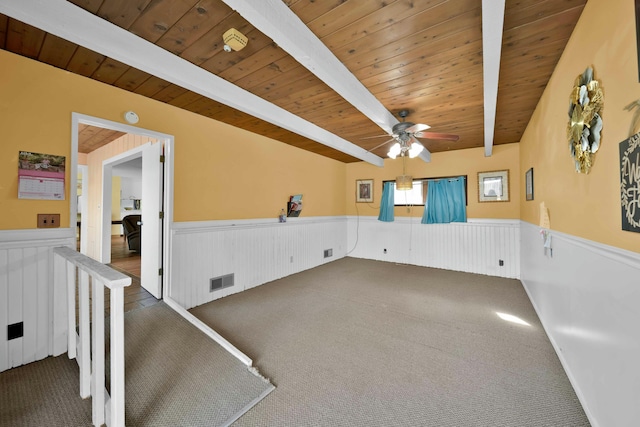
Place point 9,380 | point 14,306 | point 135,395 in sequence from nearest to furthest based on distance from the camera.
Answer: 1. point 135,395
2. point 9,380
3. point 14,306

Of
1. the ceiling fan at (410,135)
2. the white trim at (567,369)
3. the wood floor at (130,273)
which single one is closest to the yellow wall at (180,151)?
the wood floor at (130,273)

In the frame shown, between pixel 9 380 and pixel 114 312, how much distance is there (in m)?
1.54

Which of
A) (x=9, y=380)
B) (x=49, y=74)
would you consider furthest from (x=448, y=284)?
(x=49, y=74)

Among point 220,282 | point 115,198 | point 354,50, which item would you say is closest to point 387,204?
point 220,282

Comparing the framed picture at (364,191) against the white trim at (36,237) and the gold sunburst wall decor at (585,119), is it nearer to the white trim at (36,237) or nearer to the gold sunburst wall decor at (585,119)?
the gold sunburst wall decor at (585,119)

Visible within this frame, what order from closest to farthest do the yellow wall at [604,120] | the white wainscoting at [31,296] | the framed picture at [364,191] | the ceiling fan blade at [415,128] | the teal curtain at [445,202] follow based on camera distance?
1. the yellow wall at [604,120]
2. the white wainscoting at [31,296]
3. the ceiling fan blade at [415,128]
4. the teal curtain at [445,202]
5. the framed picture at [364,191]

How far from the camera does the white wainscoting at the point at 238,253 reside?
9.68 ft

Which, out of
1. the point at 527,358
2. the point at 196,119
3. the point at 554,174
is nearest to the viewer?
the point at 527,358

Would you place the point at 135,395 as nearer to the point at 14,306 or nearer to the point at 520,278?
the point at 14,306

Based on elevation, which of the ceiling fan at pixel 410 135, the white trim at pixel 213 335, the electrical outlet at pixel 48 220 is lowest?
the white trim at pixel 213 335

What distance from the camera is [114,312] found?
111 cm

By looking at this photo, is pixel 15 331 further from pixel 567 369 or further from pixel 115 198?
pixel 115 198

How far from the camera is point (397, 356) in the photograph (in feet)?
6.68

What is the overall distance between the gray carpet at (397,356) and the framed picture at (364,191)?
2.75 m
